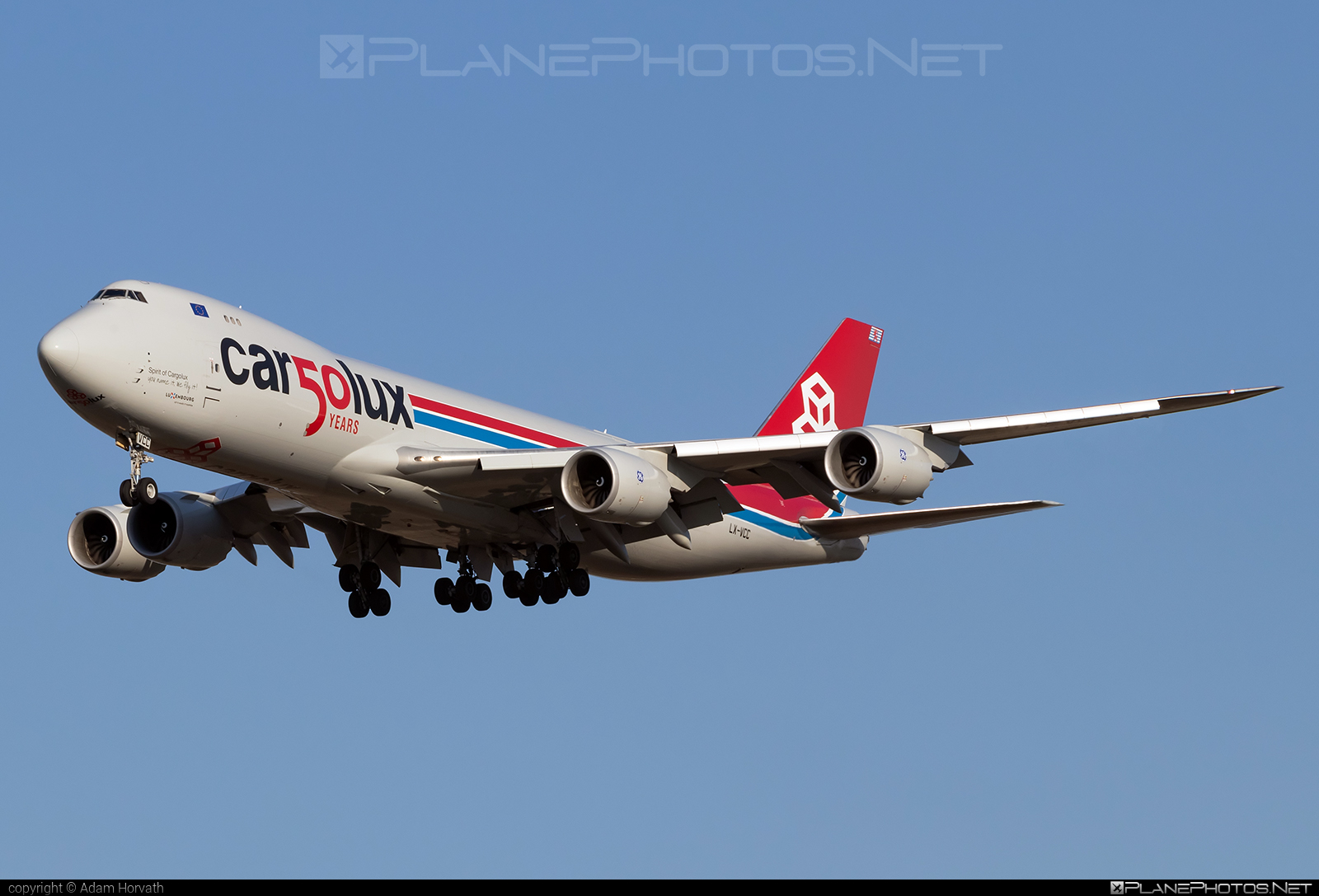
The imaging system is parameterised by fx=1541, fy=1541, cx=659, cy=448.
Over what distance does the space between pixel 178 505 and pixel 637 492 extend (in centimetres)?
1137

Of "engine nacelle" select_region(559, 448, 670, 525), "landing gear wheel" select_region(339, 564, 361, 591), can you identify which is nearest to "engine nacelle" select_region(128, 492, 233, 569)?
"landing gear wheel" select_region(339, 564, 361, 591)

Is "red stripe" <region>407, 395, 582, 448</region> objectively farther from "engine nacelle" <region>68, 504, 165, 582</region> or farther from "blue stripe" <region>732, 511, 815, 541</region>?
"engine nacelle" <region>68, 504, 165, 582</region>

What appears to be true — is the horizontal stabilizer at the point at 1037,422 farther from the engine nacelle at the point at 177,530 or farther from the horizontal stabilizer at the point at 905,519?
the engine nacelle at the point at 177,530

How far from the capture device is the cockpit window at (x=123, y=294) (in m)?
27.3

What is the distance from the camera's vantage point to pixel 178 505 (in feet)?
112

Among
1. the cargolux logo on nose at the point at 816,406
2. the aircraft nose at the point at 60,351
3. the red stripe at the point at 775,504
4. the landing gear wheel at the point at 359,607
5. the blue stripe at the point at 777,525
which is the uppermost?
the cargolux logo on nose at the point at 816,406

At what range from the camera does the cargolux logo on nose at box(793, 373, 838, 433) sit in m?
40.7

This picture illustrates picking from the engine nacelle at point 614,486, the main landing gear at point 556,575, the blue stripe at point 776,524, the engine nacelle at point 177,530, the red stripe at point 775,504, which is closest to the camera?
the engine nacelle at point 614,486

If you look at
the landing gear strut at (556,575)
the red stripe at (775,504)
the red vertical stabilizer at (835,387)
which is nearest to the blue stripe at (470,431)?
the landing gear strut at (556,575)

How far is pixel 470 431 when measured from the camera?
1267 inches

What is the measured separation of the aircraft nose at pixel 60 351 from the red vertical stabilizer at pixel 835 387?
18999 mm

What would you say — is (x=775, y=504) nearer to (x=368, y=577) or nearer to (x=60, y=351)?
(x=368, y=577)
